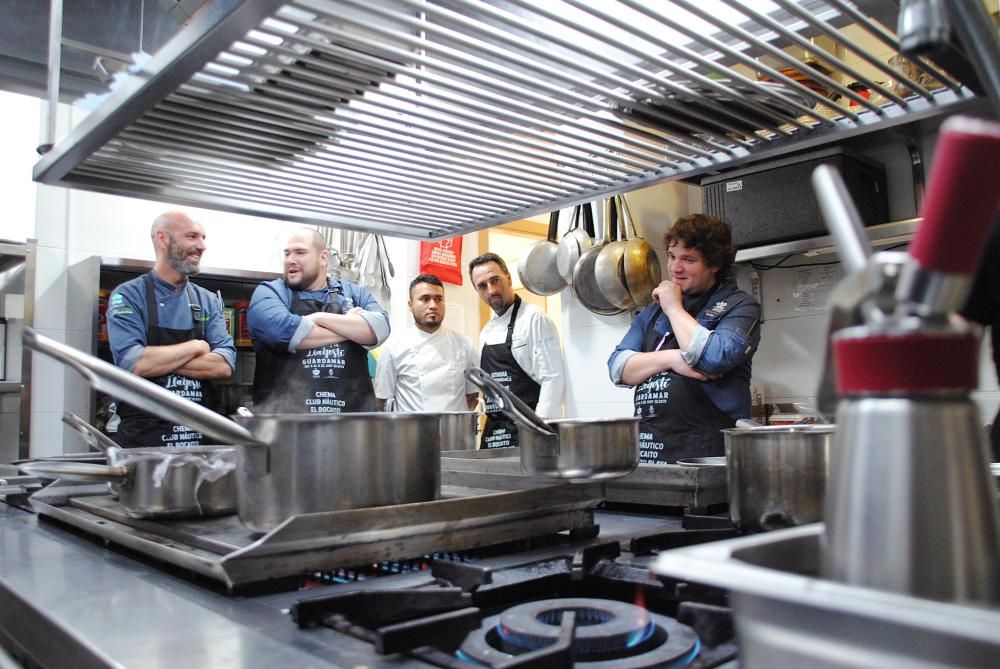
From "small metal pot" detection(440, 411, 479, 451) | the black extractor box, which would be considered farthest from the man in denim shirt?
the black extractor box

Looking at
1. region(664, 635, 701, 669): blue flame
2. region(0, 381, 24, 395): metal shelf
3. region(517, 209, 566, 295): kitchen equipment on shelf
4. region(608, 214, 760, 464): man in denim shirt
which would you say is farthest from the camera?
region(517, 209, 566, 295): kitchen equipment on shelf

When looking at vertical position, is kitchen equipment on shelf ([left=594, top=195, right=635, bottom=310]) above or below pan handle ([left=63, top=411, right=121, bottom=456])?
above

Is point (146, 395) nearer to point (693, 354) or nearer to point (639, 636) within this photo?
point (639, 636)

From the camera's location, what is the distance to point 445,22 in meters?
0.73

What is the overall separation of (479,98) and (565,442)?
16.5 inches

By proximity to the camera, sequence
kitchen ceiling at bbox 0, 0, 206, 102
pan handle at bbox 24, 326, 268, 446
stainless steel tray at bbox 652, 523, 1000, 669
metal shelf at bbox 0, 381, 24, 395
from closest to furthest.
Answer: stainless steel tray at bbox 652, 523, 1000, 669 < pan handle at bbox 24, 326, 268, 446 < kitchen ceiling at bbox 0, 0, 206, 102 < metal shelf at bbox 0, 381, 24, 395

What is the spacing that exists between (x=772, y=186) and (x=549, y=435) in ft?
7.24

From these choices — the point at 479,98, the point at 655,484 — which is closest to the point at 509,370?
the point at 655,484

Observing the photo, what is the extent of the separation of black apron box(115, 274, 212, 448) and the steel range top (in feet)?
5.17

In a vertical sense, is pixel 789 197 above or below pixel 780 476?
above

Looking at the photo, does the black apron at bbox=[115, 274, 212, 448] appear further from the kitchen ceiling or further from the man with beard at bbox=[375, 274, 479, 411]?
the man with beard at bbox=[375, 274, 479, 411]

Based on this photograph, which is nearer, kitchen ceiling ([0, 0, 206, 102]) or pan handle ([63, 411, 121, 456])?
pan handle ([63, 411, 121, 456])

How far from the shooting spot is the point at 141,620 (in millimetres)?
604

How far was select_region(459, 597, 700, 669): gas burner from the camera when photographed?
49cm
